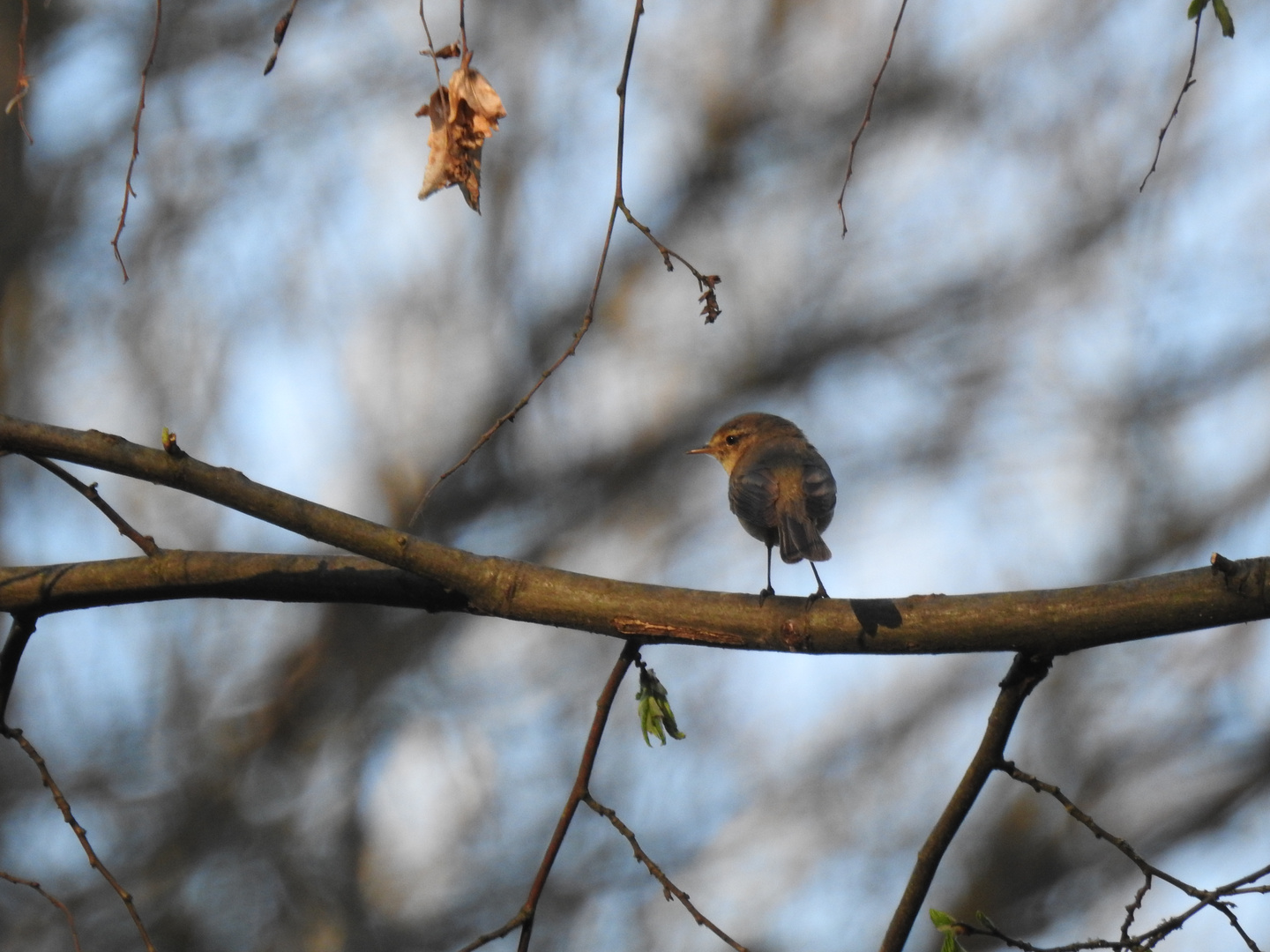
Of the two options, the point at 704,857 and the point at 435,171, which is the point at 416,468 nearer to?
the point at 704,857

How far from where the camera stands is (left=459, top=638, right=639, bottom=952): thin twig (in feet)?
6.80

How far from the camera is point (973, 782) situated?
220cm

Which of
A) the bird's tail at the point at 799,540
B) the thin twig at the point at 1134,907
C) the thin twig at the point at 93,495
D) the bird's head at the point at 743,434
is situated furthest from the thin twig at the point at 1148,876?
the bird's head at the point at 743,434

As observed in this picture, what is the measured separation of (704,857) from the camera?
727 centimetres

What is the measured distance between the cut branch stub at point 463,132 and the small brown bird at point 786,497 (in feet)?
4.74

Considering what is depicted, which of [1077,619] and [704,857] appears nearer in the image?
[1077,619]

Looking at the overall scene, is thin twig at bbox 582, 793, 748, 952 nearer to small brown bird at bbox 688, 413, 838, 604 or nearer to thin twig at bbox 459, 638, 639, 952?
thin twig at bbox 459, 638, 639, 952

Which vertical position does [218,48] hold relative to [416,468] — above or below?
above

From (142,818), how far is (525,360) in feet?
11.6

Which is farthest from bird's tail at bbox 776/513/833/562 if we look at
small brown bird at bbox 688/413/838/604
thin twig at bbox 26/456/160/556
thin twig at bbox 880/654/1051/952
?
thin twig at bbox 26/456/160/556

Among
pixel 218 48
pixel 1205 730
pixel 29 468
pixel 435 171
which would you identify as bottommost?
pixel 435 171

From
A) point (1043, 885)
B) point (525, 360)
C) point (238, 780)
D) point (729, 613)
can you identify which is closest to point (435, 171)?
point (729, 613)

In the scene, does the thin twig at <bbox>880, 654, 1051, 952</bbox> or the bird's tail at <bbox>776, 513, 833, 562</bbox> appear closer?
the thin twig at <bbox>880, 654, 1051, 952</bbox>

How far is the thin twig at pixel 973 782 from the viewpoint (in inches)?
85.7
